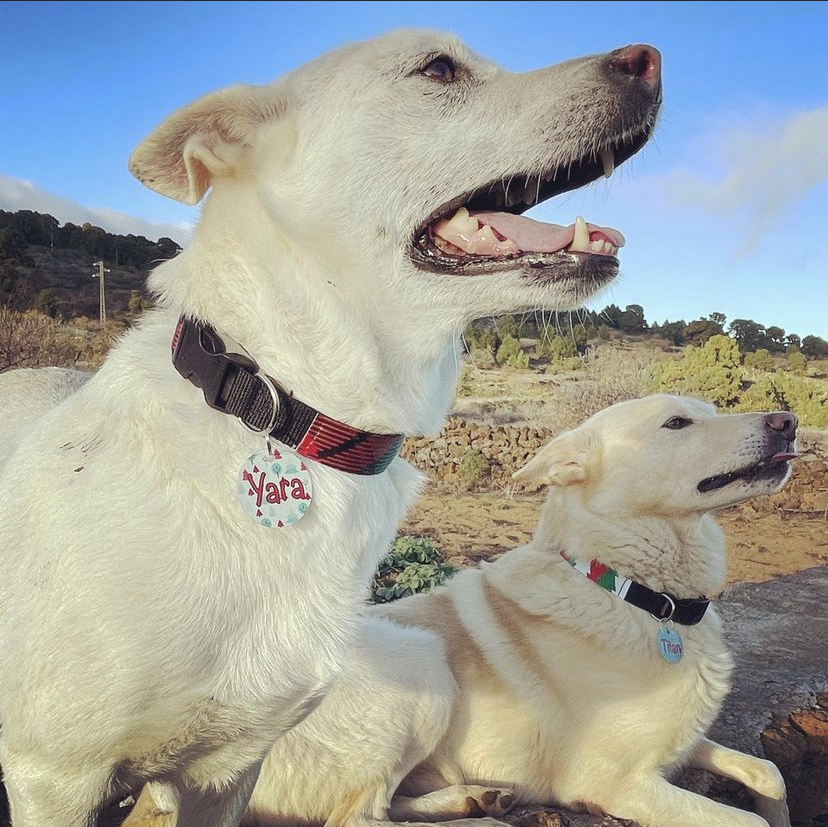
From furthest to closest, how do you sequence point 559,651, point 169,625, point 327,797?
1. point 559,651
2. point 327,797
3. point 169,625

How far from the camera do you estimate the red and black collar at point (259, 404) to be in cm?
158

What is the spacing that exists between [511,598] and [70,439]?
201 cm

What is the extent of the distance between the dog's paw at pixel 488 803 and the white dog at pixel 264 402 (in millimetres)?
979

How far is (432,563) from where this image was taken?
5113 millimetres

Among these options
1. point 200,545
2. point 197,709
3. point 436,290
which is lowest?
point 197,709

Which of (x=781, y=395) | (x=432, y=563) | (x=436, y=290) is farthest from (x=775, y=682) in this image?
(x=781, y=395)

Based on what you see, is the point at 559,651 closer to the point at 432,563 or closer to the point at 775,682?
the point at 775,682

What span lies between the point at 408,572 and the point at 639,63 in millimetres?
3484

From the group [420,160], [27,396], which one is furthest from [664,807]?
[27,396]

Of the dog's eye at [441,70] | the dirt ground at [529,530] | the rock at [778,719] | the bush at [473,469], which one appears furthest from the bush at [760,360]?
the dog's eye at [441,70]

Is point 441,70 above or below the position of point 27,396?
above

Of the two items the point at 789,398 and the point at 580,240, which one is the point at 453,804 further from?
the point at 789,398

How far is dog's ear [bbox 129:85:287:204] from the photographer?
1.72 metres

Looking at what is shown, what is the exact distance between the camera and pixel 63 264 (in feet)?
51.5
